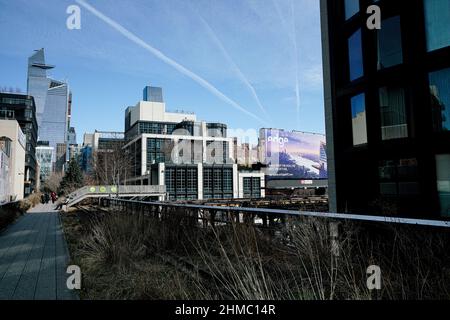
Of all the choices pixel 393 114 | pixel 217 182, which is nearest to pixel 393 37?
pixel 393 114

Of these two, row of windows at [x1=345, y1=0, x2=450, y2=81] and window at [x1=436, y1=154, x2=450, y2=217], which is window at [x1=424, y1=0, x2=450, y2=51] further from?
window at [x1=436, y1=154, x2=450, y2=217]

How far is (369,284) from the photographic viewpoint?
3232mm

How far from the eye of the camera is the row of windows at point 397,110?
12.5 meters

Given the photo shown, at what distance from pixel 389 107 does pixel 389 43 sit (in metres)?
2.82

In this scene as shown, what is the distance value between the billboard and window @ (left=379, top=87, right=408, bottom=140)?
46354 millimetres

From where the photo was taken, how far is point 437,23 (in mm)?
12742

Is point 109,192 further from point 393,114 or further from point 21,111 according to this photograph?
point 21,111

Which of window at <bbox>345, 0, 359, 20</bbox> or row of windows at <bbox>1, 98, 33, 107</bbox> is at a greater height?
row of windows at <bbox>1, 98, 33, 107</bbox>

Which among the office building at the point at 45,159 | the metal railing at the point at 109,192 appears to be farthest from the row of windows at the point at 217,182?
the office building at the point at 45,159

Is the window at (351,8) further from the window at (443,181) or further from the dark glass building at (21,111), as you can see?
the dark glass building at (21,111)

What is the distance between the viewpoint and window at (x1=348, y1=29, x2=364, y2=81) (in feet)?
53.5

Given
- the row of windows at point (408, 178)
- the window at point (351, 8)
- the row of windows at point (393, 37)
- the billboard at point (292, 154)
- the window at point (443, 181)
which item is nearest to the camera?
the window at point (443, 181)

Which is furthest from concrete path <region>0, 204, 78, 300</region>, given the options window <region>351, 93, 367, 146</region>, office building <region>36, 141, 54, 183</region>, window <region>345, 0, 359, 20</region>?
office building <region>36, 141, 54, 183</region>
